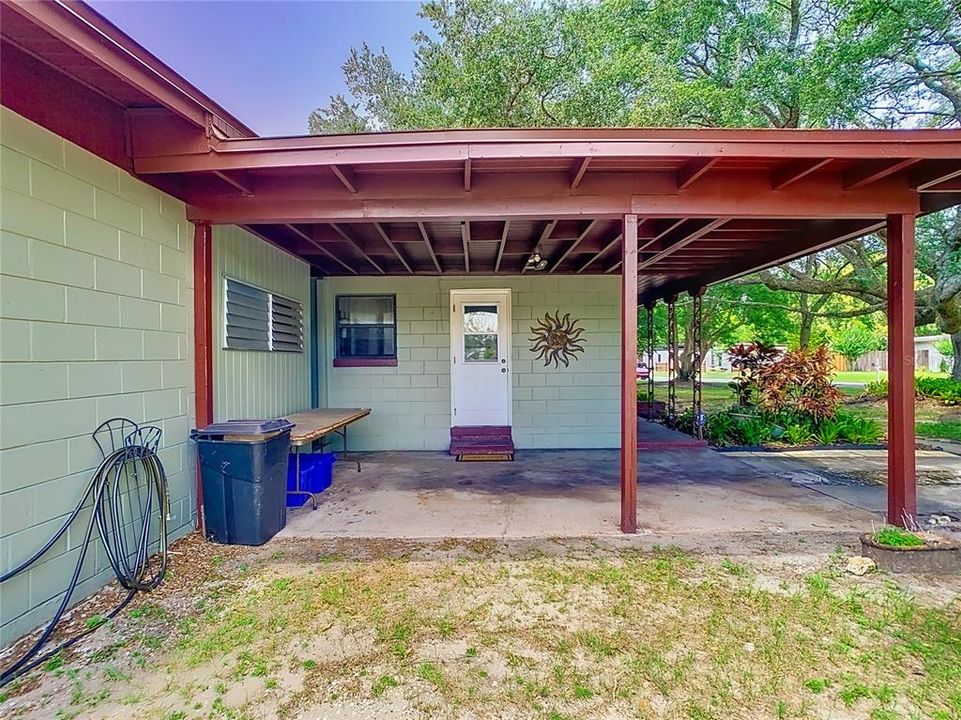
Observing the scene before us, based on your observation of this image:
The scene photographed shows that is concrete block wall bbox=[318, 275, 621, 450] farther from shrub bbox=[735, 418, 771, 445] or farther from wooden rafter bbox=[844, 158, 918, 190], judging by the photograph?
wooden rafter bbox=[844, 158, 918, 190]

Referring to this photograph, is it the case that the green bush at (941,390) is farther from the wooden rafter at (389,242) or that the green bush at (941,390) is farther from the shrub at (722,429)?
the wooden rafter at (389,242)

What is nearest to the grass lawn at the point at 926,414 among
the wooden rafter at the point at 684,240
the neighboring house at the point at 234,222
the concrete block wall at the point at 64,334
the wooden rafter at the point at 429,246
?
the neighboring house at the point at 234,222

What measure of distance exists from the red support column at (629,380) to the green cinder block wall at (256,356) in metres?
3.18

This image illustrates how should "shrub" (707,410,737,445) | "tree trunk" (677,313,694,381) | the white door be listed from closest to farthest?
the white door < "shrub" (707,410,737,445) < "tree trunk" (677,313,694,381)

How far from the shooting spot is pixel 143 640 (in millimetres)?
2270

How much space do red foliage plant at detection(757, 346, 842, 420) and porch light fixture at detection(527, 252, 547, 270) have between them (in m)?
4.14

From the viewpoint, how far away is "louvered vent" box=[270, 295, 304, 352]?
5.07 m

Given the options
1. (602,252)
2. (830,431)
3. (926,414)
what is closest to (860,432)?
(830,431)

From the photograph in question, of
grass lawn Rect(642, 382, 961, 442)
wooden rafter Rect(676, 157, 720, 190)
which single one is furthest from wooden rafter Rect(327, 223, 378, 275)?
grass lawn Rect(642, 382, 961, 442)

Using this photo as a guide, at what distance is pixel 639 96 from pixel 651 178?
8428mm

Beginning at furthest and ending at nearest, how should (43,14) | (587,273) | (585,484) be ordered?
(587,273)
(585,484)
(43,14)

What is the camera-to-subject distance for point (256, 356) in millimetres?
4660

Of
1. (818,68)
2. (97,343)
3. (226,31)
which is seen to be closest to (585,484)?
(97,343)

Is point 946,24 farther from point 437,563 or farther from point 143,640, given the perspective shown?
point 143,640
